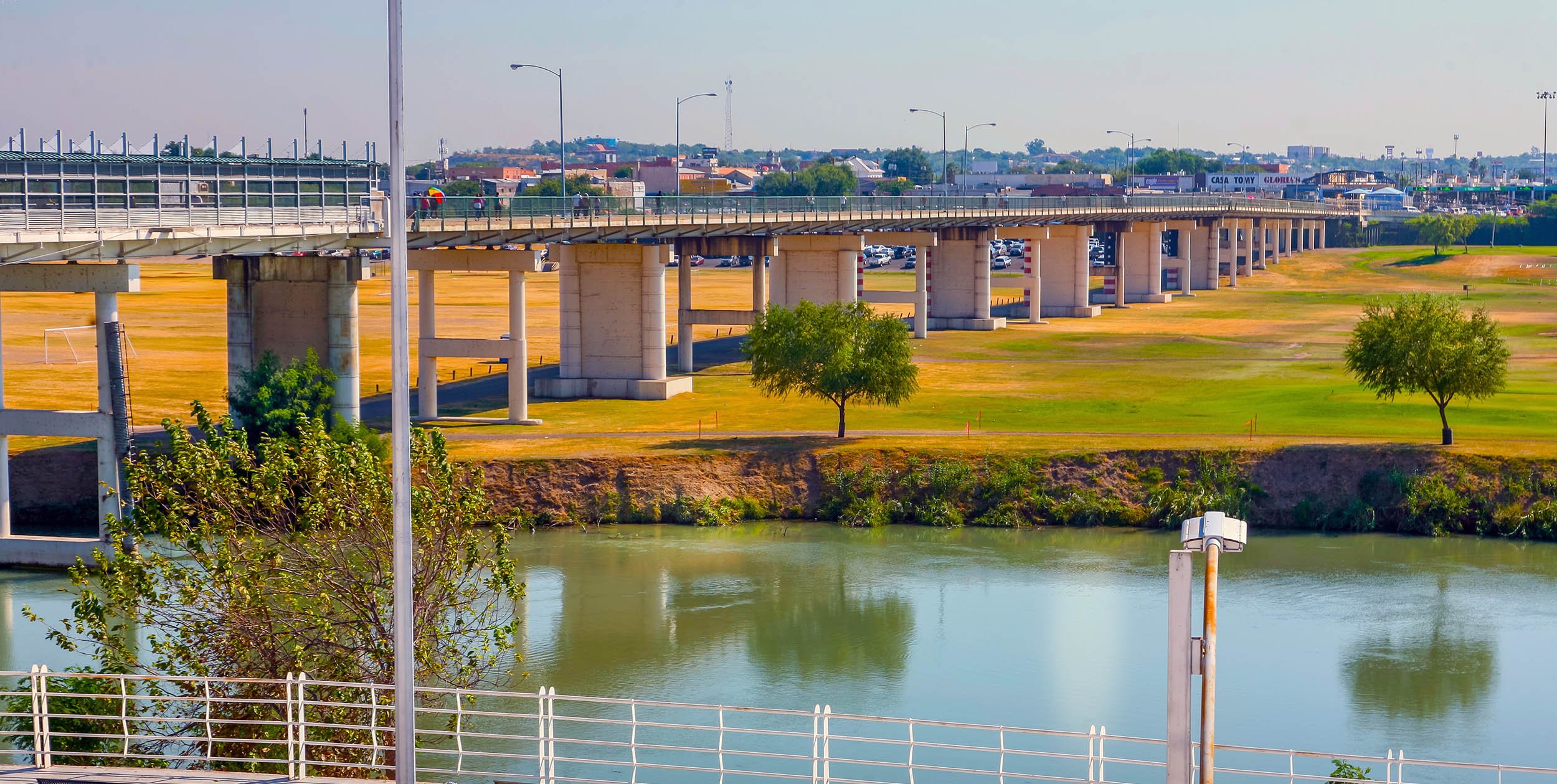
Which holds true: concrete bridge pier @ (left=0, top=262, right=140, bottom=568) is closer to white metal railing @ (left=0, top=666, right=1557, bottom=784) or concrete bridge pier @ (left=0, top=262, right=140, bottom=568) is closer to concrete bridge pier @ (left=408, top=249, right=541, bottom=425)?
white metal railing @ (left=0, top=666, right=1557, bottom=784)

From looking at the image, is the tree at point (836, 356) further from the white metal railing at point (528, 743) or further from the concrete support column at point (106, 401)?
the white metal railing at point (528, 743)

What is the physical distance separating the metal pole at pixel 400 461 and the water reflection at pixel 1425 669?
2441 centimetres

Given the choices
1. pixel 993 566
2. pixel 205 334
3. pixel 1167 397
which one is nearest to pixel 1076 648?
pixel 993 566

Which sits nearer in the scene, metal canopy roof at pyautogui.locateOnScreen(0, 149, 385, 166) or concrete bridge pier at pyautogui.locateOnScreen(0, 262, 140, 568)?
metal canopy roof at pyautogui.locateOnScreen(0, 149, 385, 166)

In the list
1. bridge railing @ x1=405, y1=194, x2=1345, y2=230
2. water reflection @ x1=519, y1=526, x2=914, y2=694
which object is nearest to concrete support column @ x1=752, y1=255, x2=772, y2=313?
bridge railing @ x1=405, y1=194, x2=1345, y2=230

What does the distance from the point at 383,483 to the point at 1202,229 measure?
145776 millimetres

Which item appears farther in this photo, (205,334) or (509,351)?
(205,334)

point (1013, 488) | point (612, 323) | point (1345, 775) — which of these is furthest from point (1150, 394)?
point (1345, 775)

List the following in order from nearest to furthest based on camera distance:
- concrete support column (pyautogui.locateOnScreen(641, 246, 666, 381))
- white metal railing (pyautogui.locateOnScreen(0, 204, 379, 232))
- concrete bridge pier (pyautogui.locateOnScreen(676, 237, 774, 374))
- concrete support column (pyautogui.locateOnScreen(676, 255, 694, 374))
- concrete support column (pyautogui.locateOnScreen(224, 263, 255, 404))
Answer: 1. white metal railing (pyautogui.locateOnScreen(0, 204, 379, 232))
2. concrete support column (pyautogui.locateOnScreen(224, 263, 255, 404))
3. concrete support column (pyautogui.locateOnScreen(641, 246, 666, 381))
4. concrete bridge pier (pyautogui.locateOnScreen(676, 237, 774, 374))
5. concrete support column (pyautogui.locateOnScreen(676, 255, 694, 374))

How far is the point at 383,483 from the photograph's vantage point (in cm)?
2700

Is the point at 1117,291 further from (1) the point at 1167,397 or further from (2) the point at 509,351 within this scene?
(2) the point at 509,351

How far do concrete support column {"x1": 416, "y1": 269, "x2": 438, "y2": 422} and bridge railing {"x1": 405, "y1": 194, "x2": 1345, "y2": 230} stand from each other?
14.0 feet

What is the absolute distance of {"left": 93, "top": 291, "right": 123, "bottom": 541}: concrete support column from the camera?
153ft

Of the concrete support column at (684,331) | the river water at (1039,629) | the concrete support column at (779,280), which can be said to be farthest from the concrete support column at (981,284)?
the river water at (1039,629)
